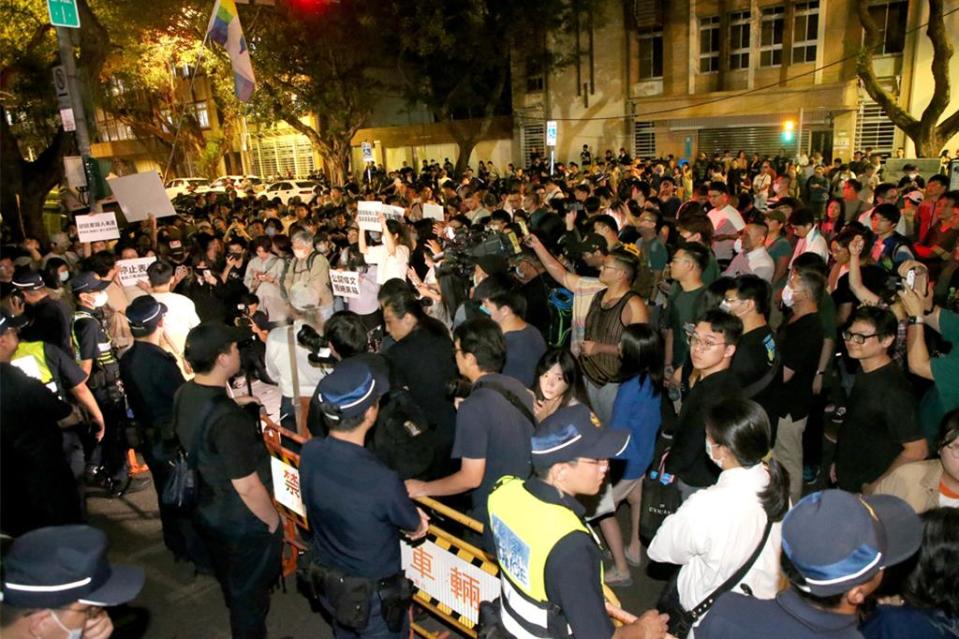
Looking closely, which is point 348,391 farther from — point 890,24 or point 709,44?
point 709,44

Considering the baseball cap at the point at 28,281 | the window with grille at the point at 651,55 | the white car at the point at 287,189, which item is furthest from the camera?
the white car at the point at 287,189

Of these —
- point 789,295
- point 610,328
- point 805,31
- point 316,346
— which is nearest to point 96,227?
point 316,346

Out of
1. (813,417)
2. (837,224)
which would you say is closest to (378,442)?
(813,417)

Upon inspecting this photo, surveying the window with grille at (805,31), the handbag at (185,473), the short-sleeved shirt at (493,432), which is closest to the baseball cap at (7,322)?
the handbag at (185,473)

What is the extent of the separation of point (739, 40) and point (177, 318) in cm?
2593

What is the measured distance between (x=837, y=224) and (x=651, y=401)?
7.04 meters

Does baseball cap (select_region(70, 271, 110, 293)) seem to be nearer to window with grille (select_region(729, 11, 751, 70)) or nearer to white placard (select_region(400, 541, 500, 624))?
white placard (select_region(400, 541, 500, 624))

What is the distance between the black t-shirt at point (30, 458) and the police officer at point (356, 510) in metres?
2.07

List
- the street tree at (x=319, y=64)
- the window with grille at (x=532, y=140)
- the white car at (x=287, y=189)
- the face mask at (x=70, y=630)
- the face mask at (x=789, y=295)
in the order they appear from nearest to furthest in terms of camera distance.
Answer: the face mask at (x=70, y=630) < the face mask at (x=789, y=295) < the street tree at (x=319, y=64) < the white car at (x=287, y=189) < the window with grille at (x=532, y=140)

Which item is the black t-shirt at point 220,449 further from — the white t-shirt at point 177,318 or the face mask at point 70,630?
the white t-shirt at point 177,318

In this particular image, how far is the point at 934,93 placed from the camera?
19.1 metres

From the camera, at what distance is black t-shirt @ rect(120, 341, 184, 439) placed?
438 cm

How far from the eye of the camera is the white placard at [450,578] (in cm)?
340

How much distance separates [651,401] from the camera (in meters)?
4.28
